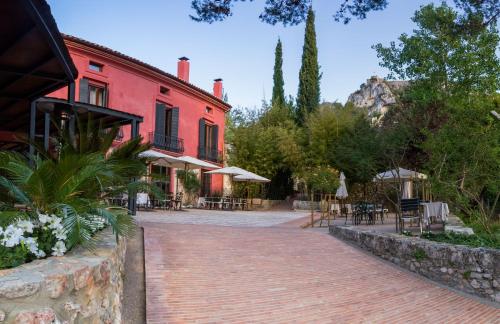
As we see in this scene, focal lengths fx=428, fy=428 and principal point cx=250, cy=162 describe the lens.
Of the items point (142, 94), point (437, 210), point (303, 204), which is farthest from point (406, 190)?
point (142, 94)

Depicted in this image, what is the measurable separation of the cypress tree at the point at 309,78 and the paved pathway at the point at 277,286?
19350 millimetres

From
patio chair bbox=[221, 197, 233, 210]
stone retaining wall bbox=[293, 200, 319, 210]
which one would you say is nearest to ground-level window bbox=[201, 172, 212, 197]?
patio chair bbox=[221, 197, 233, 210]

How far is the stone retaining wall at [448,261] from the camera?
6793 mm

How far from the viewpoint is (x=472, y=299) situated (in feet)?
22.1

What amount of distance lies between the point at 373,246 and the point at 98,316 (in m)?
7.01

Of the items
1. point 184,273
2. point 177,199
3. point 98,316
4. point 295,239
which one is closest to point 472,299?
point 295,239

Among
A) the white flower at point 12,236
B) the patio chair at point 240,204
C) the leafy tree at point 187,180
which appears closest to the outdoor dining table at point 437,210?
the white flower at point 12,236

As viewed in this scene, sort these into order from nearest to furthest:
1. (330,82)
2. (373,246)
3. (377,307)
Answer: (377,307) → (373,246) → (330,82)

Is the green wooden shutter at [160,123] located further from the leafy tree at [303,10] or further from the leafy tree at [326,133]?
the leafy tree at [303,10]

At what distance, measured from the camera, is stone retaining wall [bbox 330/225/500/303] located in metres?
6.79

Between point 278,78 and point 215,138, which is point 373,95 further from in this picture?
point 215,138

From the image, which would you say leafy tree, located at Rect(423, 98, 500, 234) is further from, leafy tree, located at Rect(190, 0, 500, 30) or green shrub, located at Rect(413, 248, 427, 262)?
leafy tree, located at Rect(190, 0, 500, 30)

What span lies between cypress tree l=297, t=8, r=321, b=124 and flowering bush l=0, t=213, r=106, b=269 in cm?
2419

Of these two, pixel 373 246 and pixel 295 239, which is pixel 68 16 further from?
pixel 373 246
